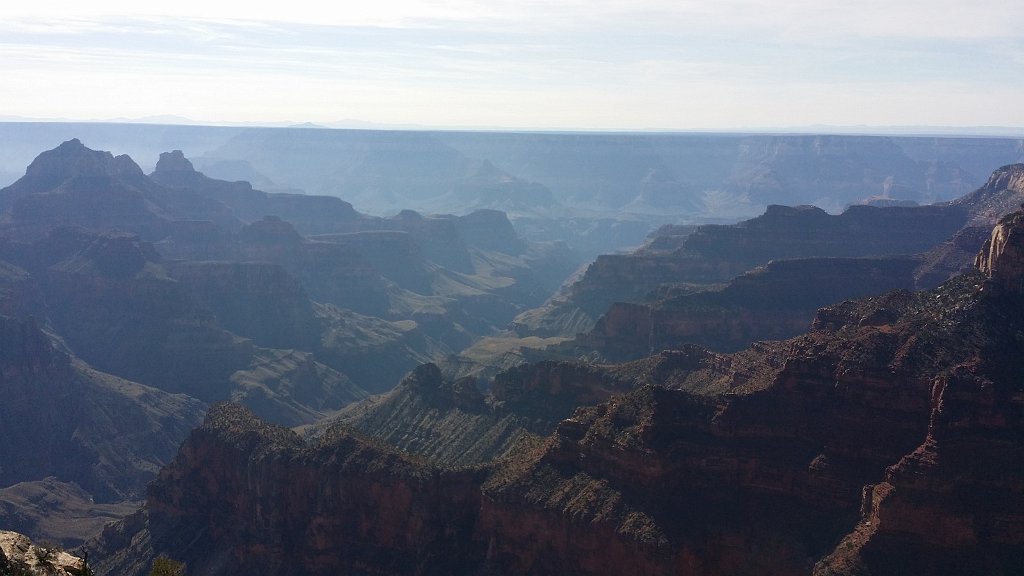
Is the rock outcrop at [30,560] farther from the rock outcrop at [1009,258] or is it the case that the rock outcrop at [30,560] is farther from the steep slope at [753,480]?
the rock outcrop at [1009,258]

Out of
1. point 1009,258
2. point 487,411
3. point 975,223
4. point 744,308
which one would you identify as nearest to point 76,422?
point 487,411

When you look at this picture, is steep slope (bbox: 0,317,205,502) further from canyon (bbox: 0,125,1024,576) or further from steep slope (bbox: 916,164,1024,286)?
steep slope (bbox: 916,164,1024,286)

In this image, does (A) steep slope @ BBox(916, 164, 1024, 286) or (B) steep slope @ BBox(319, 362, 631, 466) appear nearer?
(B) steep slope @ BBox(319, 362, 631, 466)

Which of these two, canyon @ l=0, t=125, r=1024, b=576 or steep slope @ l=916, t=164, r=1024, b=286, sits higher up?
steep slope @ l=916, t=164, r=1024, b=286

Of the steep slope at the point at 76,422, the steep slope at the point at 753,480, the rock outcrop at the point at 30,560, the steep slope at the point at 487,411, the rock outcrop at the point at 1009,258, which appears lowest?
the steep slope at the point at 76,422

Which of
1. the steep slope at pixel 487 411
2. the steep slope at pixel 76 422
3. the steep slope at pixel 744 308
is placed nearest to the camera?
the steep slope at pixel 487 411

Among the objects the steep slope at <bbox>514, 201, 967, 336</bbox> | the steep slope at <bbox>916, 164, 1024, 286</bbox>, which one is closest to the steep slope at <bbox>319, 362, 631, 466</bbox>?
the steep slope at <bbox>916, 164, 1024, 286</bbox>

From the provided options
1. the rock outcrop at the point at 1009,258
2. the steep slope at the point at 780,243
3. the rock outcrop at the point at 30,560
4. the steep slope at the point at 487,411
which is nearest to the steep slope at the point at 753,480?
the rock outcrop at the point at 1009,258

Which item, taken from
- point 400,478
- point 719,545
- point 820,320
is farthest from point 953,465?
point 400,478

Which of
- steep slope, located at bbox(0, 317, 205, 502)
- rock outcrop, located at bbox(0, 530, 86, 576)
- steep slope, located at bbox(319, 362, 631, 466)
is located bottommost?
steep slope, located at bbox(0, 317, 205, 502)

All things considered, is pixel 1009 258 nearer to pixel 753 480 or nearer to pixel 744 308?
pixel 753 480

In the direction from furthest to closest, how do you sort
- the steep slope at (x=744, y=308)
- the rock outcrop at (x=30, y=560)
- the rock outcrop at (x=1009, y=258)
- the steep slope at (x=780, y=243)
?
the steep slope at (x=780, y=243)
the steep slope at (x=744, y=308)
the rock outcrop at (x=1009, y=258)
the rock outcrop at (x=30, y=560)

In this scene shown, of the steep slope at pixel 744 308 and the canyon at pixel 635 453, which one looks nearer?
the canyon at pixel 635 453

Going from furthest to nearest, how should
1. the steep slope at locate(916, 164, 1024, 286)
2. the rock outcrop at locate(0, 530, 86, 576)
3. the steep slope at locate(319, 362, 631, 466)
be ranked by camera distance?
the steep slope at locate(916, 164, 1024, 286)
the steep slope at locate(319, 362, 631, 466)
the rock outcrop at locate(0, 530, 86, 576)
